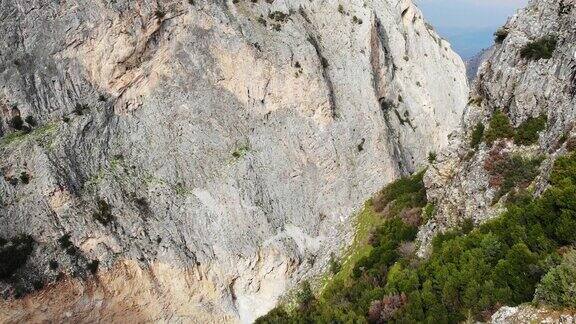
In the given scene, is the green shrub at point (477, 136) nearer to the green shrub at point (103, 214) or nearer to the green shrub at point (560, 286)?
the green shrub at point (560, 286)

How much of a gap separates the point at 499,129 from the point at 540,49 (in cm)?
422

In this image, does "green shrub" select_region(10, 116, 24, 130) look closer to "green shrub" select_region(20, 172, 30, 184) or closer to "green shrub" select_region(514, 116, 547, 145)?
"green shrub" select_region(20, 172, 30, 184)

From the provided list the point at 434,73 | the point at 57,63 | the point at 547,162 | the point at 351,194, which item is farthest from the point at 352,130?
the point at 547,162

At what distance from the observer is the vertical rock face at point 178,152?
40.2 m

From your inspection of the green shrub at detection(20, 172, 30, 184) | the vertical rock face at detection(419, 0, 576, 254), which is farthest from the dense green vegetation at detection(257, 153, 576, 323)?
the green shrub at detection(20, 172, 30, 184)

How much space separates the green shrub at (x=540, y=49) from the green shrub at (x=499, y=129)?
2.98 meters

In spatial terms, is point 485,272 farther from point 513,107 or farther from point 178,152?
point 178,152

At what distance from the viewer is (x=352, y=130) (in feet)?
177

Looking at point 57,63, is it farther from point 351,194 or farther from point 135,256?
point 351,194

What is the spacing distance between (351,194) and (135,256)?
22042 mm

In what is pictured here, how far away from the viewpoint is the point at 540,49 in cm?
2334

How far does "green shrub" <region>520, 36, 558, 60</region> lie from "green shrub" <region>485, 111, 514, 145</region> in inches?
117

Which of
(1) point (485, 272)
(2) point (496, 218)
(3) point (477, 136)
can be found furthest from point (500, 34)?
(1) point (485, 272)

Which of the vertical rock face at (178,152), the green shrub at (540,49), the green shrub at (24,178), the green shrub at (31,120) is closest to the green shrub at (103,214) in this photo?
the vertical rock face at (178,152)
